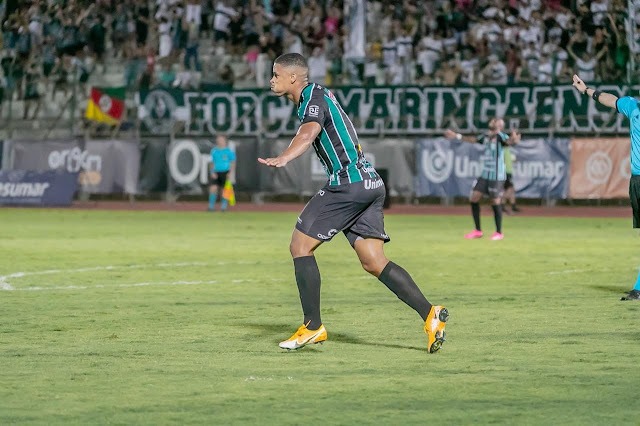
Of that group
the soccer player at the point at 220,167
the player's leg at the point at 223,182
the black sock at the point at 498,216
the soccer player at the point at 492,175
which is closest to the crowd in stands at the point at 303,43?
the soccer player at the point at 220,167

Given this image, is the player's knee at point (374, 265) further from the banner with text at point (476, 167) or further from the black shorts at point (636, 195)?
the banner with text at point (476, 167)

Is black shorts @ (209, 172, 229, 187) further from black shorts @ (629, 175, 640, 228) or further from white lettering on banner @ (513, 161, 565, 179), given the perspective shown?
black shorts @ (629, 175, 640, 228)

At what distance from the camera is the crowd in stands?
3397 cm

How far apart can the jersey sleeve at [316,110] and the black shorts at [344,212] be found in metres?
0.53

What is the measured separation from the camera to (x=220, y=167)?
33500 millimetres

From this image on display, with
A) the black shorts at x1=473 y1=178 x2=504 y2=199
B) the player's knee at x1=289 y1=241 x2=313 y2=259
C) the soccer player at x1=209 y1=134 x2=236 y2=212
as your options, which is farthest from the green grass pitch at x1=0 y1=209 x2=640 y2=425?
the soccer player at x1=209 y1=134 x2=236 y2=212

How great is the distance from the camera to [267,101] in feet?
118

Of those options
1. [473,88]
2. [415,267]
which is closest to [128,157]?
[473,88]

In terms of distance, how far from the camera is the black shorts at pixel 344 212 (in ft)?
32.4

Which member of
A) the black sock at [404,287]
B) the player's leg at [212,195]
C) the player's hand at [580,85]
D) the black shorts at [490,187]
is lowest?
the player's leg at [212,195]

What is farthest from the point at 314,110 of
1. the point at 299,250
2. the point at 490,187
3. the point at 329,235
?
the point at 490,187

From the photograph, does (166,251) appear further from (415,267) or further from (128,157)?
(128,157)

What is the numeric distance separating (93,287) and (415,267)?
15.6 ft

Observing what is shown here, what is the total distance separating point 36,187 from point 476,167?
37.0ft
